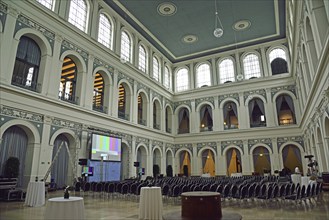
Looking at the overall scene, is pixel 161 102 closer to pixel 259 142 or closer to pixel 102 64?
pixel 102 64

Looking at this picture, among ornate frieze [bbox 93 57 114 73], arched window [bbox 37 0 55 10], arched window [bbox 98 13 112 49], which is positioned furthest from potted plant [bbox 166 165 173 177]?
arched window [bbox 37 0 55 10]

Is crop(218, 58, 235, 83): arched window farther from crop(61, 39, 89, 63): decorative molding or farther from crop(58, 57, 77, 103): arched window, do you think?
crop(58, 57, 77, 103): arched window

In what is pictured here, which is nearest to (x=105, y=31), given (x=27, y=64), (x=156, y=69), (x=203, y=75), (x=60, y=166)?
(x=27, y=64)

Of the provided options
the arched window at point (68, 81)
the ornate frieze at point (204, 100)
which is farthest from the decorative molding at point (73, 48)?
the ornate frieze at point (204, 100)

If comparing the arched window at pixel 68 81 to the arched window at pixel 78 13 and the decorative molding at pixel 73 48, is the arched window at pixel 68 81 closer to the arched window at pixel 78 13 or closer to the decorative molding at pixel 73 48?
the decorative molding at pixel 73 48

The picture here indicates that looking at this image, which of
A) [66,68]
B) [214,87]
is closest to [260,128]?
[214,87]

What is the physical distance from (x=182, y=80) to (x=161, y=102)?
4.40m

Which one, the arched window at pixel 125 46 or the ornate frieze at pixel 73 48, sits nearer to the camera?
the ornate frieze at pixel 73 48

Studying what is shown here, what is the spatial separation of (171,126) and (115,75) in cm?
992

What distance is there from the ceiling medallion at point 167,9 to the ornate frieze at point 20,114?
450 inches

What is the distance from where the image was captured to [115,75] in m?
17.3

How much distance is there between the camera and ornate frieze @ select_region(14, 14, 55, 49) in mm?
11180

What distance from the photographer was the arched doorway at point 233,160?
22875mm

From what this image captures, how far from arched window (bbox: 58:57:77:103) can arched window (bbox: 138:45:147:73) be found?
627 centimetres
